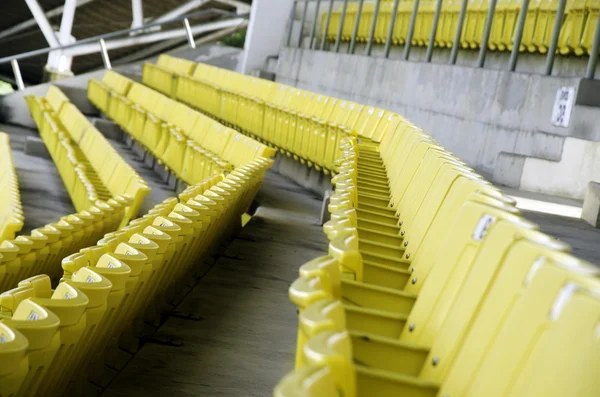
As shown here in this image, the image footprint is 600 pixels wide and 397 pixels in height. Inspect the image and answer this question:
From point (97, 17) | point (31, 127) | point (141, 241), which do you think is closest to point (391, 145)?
point (141, 241)

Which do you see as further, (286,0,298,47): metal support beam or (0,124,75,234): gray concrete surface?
(286,0,298,47): metal support beam

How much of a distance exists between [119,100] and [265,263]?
4227mm

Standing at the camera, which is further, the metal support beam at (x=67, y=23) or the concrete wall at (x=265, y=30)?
the metal support beam at (x=67, y=23)

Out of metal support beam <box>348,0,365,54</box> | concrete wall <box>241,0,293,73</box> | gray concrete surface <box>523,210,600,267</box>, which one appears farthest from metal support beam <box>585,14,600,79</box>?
concrete wall <box>241,0,293,73</box>

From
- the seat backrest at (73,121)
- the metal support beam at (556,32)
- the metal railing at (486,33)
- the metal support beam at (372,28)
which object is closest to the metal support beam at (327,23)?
the metal railing at (486,33)

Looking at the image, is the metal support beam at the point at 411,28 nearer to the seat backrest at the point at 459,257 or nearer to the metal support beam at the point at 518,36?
the metal support beam at the point at 518,36

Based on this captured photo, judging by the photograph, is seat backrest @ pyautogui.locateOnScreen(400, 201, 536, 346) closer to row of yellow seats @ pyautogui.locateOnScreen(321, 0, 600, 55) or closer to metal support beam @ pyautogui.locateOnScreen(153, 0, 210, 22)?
row of yellow seats @ pyautogui.locateOnScreen(321, 0, 600, 55)

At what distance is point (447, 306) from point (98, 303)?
0.65 meters

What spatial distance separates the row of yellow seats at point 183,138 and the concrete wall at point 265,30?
5.31 ft

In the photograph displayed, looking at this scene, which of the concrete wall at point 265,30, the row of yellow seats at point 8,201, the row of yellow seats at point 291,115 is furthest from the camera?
the concrete wall at point 265,30

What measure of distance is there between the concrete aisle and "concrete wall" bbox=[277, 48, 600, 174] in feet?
4.03

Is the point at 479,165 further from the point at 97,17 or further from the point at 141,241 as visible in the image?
the point at 97,17

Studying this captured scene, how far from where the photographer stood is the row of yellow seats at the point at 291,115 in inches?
160

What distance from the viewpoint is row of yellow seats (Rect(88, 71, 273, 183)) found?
4164 millimetres
